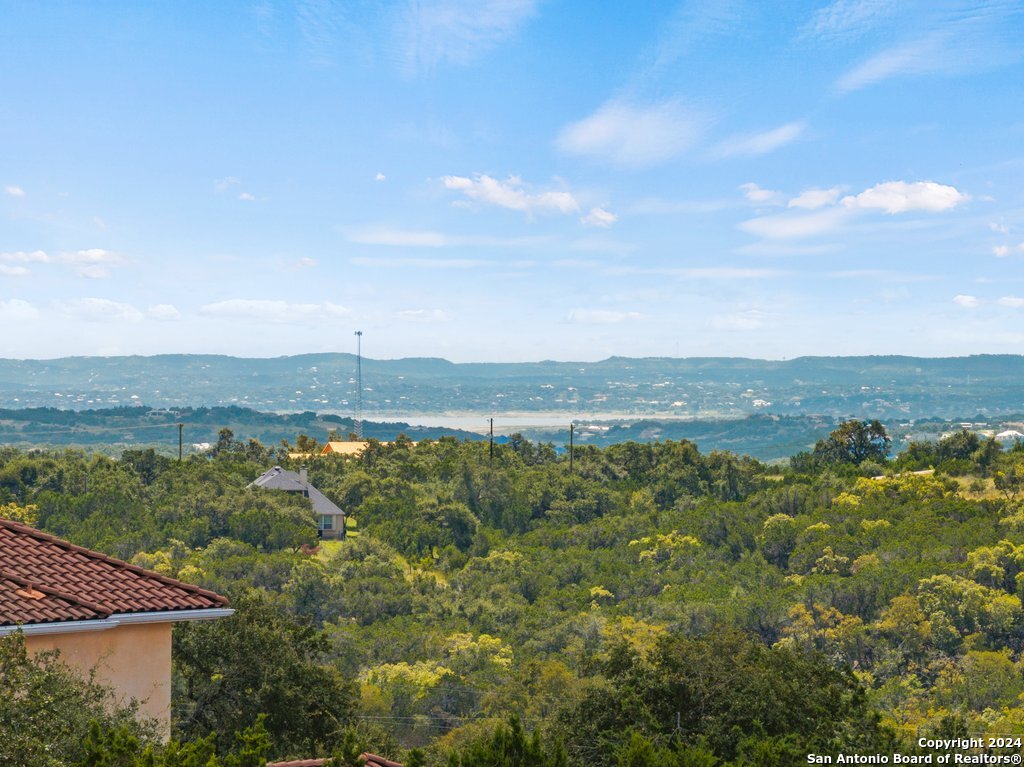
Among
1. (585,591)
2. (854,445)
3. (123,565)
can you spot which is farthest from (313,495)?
(123,565)

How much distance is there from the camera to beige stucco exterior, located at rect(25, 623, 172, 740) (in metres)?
11.3

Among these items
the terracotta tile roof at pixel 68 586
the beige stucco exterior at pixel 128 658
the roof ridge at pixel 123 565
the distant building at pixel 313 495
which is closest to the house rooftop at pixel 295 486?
the distant building at pixel 313 495

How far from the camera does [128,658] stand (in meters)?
11.9

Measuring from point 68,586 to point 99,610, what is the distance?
60 centimetres

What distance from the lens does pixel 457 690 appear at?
41.5m

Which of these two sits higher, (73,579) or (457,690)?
(73,579)

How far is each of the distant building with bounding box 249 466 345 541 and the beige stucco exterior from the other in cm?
5961

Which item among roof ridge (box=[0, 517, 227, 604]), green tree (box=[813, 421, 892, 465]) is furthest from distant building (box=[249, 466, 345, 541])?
roof ridge (box=[0, 517, 227, 604])

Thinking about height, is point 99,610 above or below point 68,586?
below

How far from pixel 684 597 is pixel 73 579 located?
46.3 metres

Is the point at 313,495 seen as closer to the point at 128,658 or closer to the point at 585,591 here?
the point at 585,591

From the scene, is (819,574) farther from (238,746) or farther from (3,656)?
(3,656)

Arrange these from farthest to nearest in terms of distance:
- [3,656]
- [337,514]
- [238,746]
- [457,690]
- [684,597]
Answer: [337,514] < [684,597] < [457,690] < [238,746] < [3,656]

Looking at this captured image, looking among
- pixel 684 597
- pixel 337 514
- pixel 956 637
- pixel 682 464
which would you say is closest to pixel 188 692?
pixel 956 637
